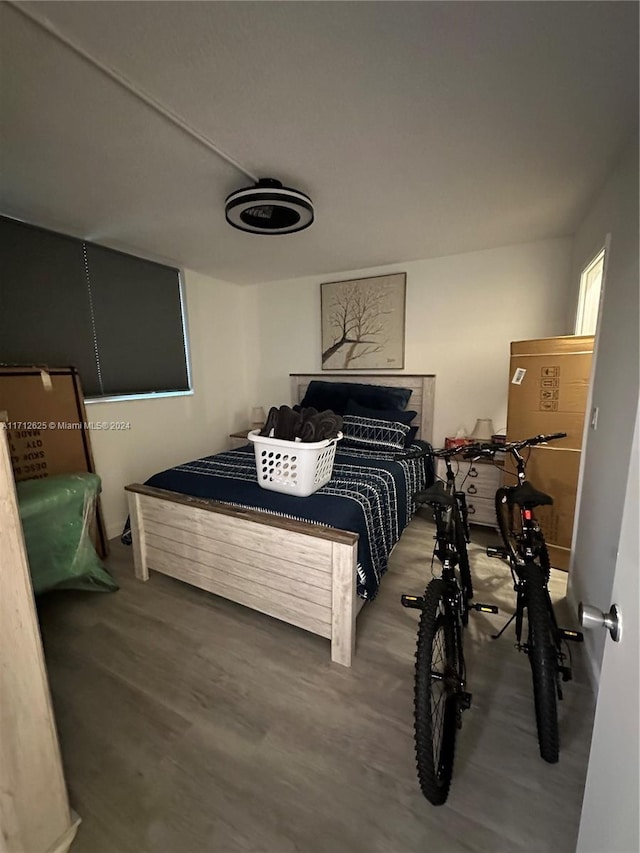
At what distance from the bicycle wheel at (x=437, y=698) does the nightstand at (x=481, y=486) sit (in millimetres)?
1729

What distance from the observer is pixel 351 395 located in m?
3.34

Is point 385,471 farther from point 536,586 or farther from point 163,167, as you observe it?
point 163,167

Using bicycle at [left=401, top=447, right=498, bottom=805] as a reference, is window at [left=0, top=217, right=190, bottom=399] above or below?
above

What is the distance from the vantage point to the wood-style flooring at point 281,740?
3.38 ft

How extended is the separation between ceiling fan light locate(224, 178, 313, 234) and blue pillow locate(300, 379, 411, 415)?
1.62 metres

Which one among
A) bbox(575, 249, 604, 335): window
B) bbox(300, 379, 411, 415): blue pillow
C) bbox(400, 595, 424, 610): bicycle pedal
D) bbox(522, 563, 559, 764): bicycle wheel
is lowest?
bbox(522, 563, 559, 764): bicycle wheel

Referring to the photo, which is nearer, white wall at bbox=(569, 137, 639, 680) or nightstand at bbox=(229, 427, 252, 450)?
white wall at bbox=(569, 137, 639, 680)

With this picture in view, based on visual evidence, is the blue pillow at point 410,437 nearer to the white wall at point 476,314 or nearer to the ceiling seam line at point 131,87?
the white wall at point 476,314

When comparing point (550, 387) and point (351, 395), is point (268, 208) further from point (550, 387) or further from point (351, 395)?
point (550, 387)

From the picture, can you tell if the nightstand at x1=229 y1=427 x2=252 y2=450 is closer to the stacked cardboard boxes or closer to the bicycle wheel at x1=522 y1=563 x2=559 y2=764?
the stacked cardboard boxes

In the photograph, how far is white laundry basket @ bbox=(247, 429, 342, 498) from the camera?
68.5 inches

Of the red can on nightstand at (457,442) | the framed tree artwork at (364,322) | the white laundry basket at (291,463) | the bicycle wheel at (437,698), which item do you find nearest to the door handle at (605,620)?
the bicycle wheel at (437,698)

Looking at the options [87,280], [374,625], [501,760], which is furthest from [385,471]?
[87,280]

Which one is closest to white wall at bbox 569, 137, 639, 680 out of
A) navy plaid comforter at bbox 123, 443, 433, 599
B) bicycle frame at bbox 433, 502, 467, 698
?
bicycle frame at bbox 433, 502, 467, 698
